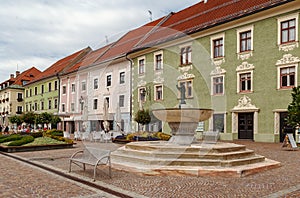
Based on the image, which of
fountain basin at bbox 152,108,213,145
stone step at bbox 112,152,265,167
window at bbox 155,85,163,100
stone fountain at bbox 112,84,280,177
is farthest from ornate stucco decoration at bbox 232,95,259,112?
stone step at bbox 112,152,265,167

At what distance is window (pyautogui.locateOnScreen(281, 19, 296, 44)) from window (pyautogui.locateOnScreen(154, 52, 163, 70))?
40.7 ft

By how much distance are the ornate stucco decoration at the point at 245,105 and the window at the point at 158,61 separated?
9915 mm

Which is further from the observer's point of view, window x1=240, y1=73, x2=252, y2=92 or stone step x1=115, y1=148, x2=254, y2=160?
window x1=240, y1=73, x2=252, y2=92

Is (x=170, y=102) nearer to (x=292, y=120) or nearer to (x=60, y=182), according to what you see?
(x=292, y=120)

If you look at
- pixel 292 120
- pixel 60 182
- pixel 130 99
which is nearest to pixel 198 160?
pixel 60 182

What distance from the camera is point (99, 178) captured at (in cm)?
830

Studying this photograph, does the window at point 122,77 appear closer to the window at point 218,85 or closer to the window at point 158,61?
the window at point 158,61

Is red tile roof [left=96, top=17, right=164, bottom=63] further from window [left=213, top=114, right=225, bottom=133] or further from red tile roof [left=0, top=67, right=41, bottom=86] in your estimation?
red tile roof [left=0, top=67, right=41, bottom=86]

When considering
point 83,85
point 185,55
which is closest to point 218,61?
point 185,55

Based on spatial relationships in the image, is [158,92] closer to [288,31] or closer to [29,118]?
[288,31]

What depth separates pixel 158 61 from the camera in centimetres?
3125

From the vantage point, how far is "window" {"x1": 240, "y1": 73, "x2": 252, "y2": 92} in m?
22.8

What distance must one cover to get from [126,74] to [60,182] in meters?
26.9

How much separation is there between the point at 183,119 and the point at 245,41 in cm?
1440
